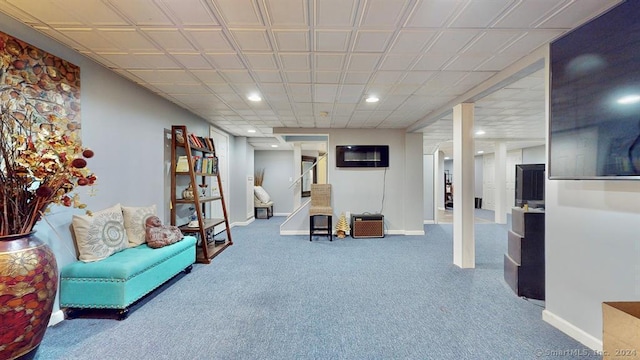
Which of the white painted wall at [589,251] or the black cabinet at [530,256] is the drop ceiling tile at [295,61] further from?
the black cabinet at [530,256]

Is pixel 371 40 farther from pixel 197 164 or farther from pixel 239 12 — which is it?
pixel 197 164

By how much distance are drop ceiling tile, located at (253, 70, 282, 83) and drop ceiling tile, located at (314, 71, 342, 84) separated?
413 mm

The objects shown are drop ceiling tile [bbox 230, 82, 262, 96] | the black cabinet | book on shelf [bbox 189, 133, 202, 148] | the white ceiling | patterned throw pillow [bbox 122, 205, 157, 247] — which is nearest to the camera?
the white ceiling

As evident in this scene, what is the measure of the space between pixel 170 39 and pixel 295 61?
3.36 ft

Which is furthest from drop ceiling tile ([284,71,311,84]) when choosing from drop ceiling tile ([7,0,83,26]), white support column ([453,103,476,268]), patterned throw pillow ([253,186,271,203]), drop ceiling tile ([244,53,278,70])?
patterned throw pillow ([253,186,271,203])

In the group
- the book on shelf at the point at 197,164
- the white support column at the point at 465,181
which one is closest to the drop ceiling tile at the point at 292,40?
the white support column at the point at 465,181

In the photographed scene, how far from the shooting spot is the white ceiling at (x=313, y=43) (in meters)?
1.63

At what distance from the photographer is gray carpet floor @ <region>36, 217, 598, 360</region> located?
1.75 metres

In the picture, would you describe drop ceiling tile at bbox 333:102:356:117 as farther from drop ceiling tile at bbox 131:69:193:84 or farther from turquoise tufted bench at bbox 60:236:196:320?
turquoise tufted bench at bbox 60:236:196:320

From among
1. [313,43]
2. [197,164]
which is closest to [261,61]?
[313,43]

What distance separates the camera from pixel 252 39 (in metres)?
1.99

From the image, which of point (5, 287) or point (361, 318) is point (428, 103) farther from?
point (5, 287)

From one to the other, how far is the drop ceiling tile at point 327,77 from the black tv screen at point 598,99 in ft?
5.81

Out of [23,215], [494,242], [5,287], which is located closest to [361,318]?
[5,287]
